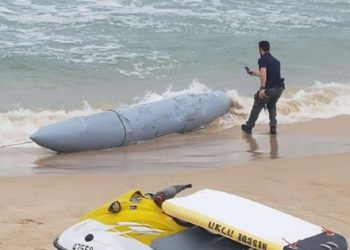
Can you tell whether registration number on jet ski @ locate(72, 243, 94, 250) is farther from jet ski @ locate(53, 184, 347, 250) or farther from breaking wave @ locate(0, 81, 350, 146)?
breaking wave @ locate(0, 81, 350, 146)

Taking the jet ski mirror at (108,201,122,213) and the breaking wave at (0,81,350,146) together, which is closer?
the jet ski mirror at (108,201,122,213)

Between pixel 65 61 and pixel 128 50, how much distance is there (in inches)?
80.4

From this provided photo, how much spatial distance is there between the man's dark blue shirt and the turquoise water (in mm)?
3227

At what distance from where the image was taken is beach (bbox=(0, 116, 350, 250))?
6262 millimetres

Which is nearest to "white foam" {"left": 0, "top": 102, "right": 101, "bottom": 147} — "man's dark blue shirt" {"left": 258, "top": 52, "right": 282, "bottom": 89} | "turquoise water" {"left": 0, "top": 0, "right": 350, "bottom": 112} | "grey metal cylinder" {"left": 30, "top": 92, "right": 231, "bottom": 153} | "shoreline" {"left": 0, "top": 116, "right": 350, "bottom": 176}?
"turquoise water" {"left": 0, "top": 0, "right": 350, "bottom": 112}

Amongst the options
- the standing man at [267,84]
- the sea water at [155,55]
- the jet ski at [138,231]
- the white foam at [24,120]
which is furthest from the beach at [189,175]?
the jet ski at [138,231]

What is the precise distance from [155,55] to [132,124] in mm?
6872

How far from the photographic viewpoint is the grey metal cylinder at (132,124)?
939 cm

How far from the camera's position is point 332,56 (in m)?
17.5

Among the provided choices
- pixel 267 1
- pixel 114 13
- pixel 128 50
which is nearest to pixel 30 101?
pixel 128 50

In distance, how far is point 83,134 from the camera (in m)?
9.52

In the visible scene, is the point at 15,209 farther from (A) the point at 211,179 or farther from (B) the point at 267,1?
(B) the point at 267,1

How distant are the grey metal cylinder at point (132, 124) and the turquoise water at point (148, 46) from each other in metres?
2.02

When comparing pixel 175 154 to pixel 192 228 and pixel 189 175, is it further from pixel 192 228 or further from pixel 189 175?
pixel 192 228
